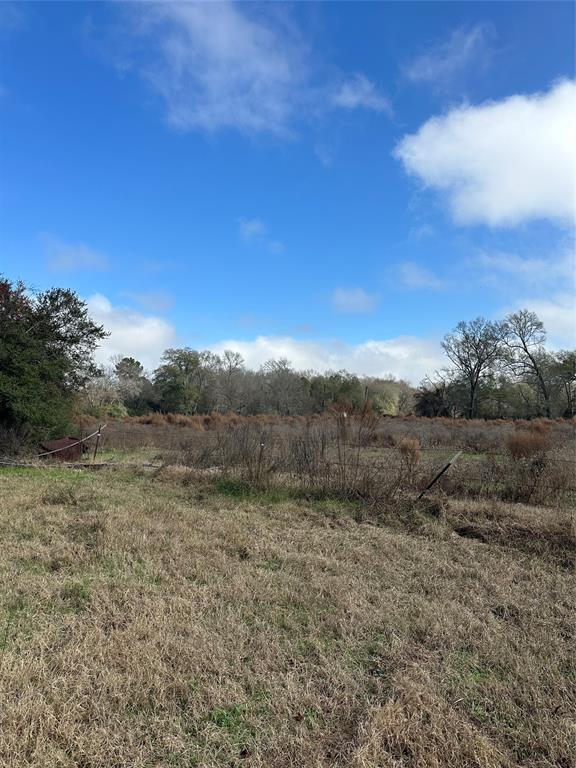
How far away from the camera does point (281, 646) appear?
331 cm

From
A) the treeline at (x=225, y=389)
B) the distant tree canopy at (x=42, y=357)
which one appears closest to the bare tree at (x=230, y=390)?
the treeline at (x=225, y=389)

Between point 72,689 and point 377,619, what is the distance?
235cm

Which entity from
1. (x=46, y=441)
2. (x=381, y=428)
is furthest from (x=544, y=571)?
(x=381, y=428)

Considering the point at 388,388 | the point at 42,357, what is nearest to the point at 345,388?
the point at 388,388

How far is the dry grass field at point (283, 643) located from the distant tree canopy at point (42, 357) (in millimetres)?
7873

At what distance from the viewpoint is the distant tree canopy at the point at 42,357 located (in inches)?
524

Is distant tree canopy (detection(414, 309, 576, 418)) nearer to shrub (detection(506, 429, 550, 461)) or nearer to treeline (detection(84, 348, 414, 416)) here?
treeline (detection(84, 348, 414, 416))

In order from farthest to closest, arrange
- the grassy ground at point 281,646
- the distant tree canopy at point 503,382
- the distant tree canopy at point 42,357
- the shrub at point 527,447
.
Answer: the distant tree canopy at point 503,382, the distant tree canopy at point 42,357, the shrub at point 527,447, the grassy ground at point 281,646

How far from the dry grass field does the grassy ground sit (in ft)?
0.05

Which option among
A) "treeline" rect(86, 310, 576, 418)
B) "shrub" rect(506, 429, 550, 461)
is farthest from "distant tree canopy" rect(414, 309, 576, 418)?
"shrub" rect(506, 429, 550, 461)

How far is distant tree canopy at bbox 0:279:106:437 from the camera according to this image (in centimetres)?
1331

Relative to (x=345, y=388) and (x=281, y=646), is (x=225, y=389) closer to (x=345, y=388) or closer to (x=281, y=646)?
(x=345, y=388)

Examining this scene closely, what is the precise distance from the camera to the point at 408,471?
8570mm

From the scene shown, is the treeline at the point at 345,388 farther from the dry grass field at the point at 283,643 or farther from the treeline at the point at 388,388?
the dry grass field at the point at 283,643
